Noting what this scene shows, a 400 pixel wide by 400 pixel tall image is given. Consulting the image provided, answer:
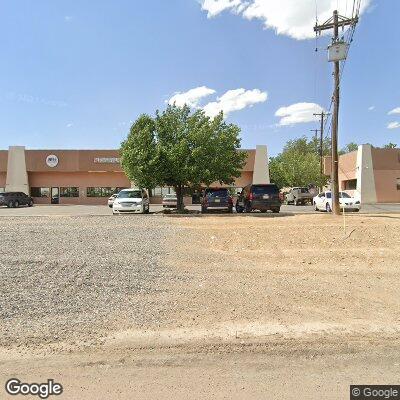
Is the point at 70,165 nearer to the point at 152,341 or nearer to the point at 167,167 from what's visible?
the point at 167,167

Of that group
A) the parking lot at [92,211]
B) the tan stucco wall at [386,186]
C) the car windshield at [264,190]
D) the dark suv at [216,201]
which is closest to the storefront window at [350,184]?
the tan stucco wall at [386,186]

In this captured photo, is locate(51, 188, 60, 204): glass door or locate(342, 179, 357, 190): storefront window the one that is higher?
locate(342, 179, 357, 190): storefront window

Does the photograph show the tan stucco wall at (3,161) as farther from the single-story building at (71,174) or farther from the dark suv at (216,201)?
the dark suv at (216,201)

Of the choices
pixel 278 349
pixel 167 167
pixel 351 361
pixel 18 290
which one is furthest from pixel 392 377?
pixel 167 167

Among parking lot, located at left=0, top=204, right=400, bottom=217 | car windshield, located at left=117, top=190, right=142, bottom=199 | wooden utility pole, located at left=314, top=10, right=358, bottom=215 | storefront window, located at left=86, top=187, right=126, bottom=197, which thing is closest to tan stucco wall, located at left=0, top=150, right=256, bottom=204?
storefront window, located at left=86, top=187, right=126, bottom=197

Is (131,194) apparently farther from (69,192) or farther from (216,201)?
(69,192)

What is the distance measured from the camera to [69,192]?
4653cm

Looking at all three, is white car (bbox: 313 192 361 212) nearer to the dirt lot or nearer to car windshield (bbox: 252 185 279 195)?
car windshield (bbox: 252 185 279 195)

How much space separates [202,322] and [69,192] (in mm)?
44154

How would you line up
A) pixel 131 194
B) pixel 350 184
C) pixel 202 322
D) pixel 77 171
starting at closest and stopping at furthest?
pixel 202 322, pixel 131 194, pixel 77 171, pixel 350 184

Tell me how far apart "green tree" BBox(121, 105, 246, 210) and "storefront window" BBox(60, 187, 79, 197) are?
2357 centimetres

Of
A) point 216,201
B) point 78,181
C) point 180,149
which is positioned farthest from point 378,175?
point 78,181

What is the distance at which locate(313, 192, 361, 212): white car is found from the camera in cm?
2616

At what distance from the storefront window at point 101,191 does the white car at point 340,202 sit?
2459 cm
